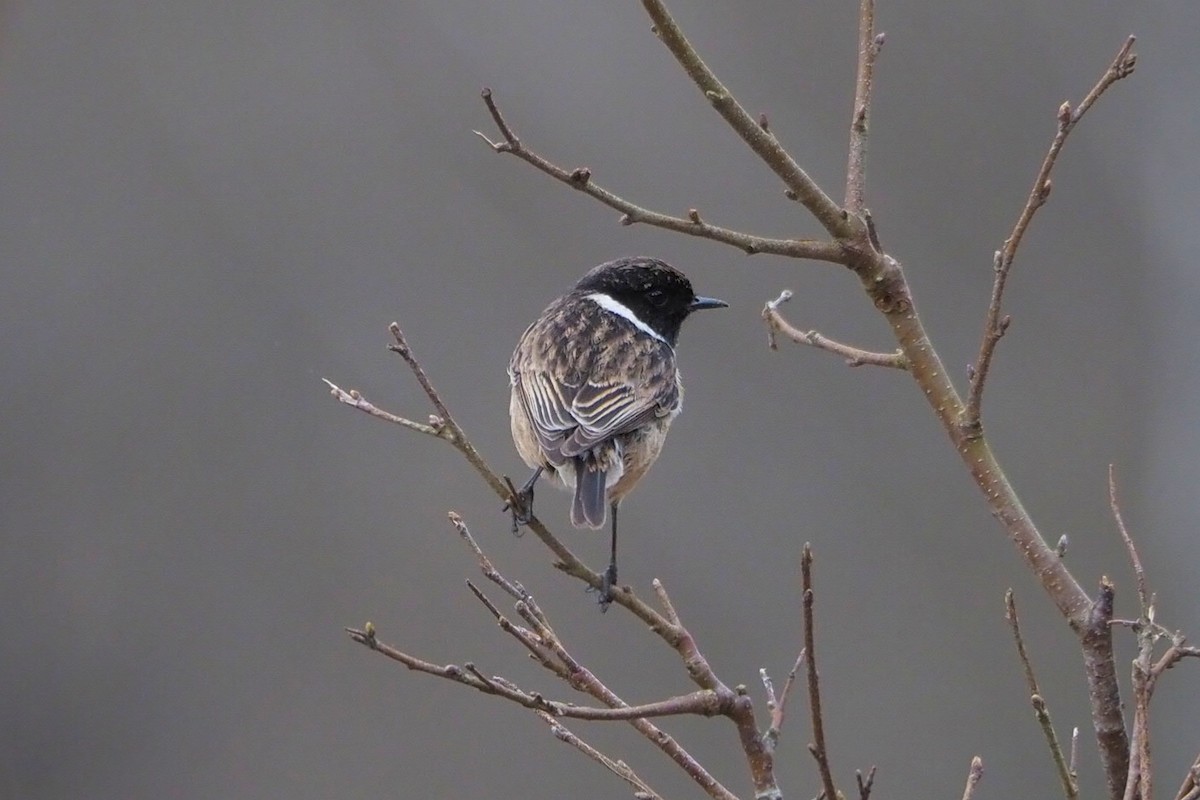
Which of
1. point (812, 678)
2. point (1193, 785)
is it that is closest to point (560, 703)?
point (812, 678)

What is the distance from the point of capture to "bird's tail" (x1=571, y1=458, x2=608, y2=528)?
3988mm

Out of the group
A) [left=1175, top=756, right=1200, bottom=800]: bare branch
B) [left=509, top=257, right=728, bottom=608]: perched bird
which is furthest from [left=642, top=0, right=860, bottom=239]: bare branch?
[left=509, top=257, right=728, bottom=608]: perched bird

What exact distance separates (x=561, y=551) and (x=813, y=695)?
115cm

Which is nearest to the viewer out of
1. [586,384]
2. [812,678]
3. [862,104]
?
[812,678]

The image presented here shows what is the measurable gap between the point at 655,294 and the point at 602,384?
2.59ft

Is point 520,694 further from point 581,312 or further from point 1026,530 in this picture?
point 581,312

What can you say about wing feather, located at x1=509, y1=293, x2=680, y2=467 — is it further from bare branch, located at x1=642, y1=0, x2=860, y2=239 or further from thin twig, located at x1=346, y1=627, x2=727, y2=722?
thin twig, located at x1=346, y1=627, x2=727, y2=722

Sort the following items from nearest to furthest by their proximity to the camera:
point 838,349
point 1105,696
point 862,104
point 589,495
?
point 1105,696 → point 862,104 → point 838,349 → point 589,495

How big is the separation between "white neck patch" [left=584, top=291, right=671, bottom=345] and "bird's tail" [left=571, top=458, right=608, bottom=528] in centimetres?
97

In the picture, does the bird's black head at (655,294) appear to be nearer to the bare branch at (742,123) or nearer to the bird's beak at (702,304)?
the bird's beak at (702,304)

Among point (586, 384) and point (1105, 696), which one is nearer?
point (1105, 696)

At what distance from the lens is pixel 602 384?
4.54 meters

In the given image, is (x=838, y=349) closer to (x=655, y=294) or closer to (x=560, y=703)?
(x=560, y=703)

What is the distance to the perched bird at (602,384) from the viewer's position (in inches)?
166
